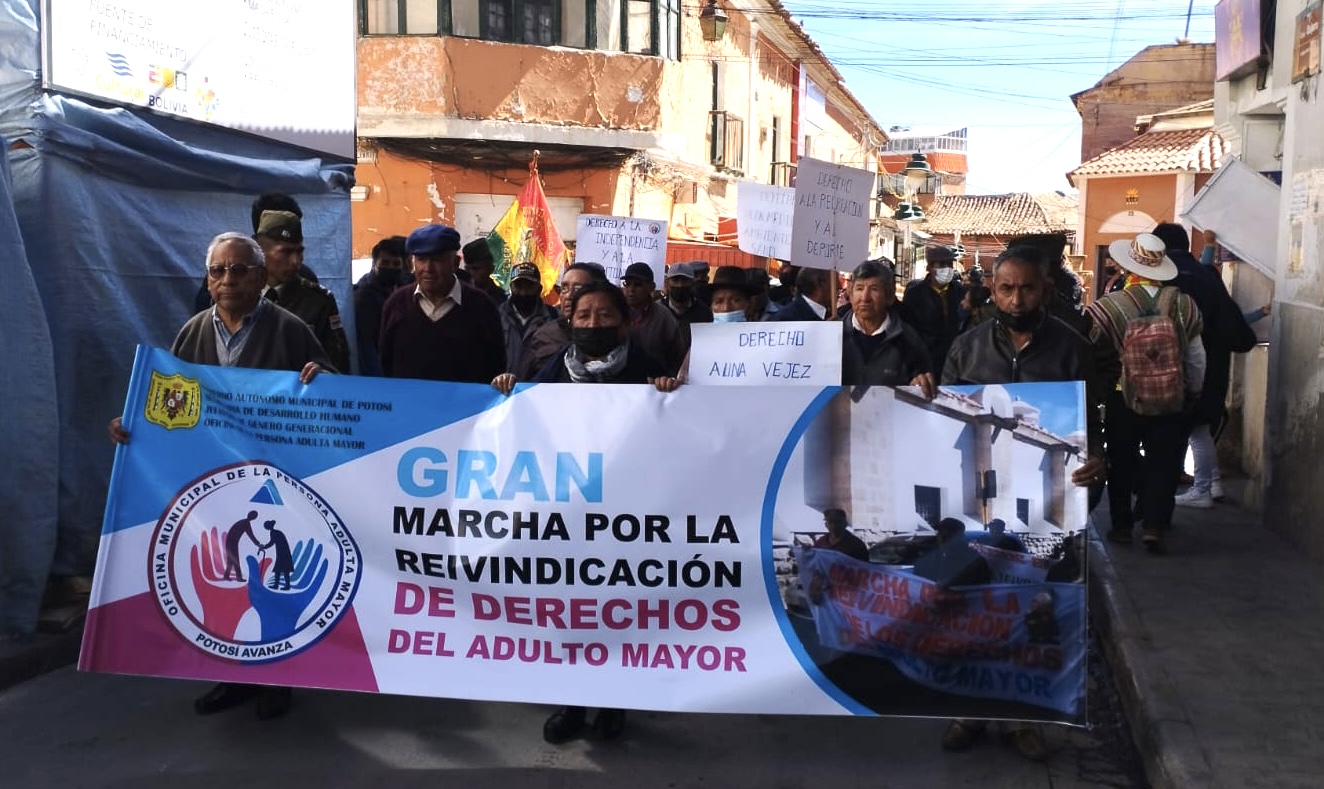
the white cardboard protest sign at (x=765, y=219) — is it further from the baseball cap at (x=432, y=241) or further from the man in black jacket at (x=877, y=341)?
the man in black jacket at (x=877, y=341)

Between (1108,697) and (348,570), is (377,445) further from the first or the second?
(1108,697)

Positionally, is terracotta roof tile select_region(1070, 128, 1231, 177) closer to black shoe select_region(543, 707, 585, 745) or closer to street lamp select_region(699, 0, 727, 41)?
street lamp select_region(699, 0, 727, 41)

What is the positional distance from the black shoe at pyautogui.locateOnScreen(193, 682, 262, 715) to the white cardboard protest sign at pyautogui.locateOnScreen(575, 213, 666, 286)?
5.46 metres

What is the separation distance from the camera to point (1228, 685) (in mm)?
4887

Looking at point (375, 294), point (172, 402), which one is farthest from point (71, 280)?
point (375, 294)

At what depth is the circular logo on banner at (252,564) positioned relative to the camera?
4438 millimetres

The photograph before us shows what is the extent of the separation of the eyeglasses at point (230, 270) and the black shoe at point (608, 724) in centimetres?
217

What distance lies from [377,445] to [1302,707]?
350cm

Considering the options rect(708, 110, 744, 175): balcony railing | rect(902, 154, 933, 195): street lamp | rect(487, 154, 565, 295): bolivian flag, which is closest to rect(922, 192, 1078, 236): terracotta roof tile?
rect(902, 154, 933, 195): street lamp

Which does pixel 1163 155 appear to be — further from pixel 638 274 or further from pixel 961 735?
pixel 961 735

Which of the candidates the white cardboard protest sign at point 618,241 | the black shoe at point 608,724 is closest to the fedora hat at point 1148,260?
the white cardboard protest sign at point 618,241

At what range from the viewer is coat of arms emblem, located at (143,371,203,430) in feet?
15.2

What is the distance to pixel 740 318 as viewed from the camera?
24.6ft

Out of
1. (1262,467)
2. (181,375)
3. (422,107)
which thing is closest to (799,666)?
(181,375)
